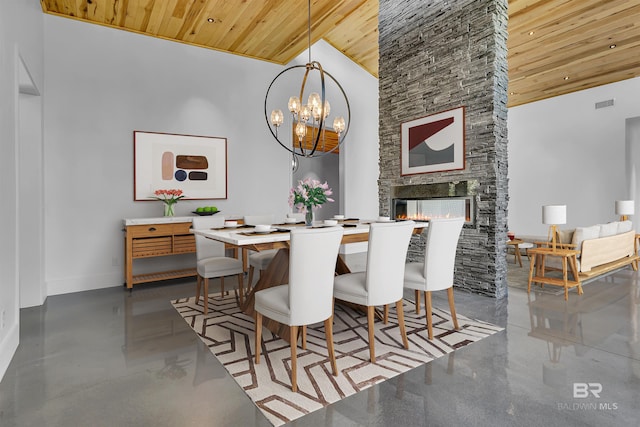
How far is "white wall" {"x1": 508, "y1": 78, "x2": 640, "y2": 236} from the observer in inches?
253

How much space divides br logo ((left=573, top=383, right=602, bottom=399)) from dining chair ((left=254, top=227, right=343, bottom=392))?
1.29 meters

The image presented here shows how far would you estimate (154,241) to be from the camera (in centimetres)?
417

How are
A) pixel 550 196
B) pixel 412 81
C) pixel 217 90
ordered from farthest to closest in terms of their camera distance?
pixel 550 196
pixel 217 90
pixel 412 81

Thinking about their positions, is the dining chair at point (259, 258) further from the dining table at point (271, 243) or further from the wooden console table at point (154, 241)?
the wooden console table at point (154, 241)

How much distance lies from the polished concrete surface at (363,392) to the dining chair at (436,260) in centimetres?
48

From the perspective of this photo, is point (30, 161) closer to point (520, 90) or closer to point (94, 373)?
point (94, 373)

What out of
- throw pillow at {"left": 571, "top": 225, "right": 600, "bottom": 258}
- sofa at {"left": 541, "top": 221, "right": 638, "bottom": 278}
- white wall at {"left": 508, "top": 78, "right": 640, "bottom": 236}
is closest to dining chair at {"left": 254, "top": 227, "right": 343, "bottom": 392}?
sofa at {"left": 541, "top": 221, "right": 638, "bottom": 278}

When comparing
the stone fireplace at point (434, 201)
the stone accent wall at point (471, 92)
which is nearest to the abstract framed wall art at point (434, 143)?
the stone accent wall at point (471, 92)

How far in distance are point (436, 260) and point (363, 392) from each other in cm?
116

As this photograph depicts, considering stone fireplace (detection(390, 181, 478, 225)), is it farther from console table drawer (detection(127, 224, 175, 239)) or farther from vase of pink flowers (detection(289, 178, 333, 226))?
console table drawer (detection(127, 224, 175, 239))

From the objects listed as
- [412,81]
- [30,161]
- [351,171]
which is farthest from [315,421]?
[351,171]

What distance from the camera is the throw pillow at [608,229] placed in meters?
4.31

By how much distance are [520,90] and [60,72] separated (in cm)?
785

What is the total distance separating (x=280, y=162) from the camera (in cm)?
567
